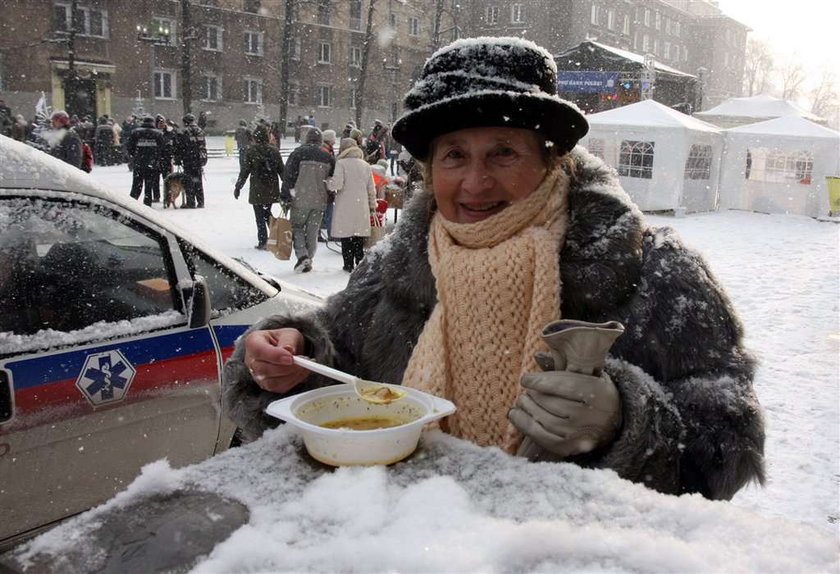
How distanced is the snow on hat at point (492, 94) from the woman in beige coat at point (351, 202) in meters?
7.67

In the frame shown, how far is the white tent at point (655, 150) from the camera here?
1731 centimetres

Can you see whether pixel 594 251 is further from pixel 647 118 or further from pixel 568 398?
pixel 647 118

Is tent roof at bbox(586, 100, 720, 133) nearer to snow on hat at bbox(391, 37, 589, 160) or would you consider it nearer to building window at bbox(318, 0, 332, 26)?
snow on hat at bbox(391, 37, 589, 160)

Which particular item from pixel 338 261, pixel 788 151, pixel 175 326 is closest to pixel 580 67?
pixel 788 151

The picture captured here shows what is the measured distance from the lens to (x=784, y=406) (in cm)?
532

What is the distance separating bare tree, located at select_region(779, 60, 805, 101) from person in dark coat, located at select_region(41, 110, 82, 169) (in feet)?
328

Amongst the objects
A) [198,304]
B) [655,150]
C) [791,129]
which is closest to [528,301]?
[198,304]

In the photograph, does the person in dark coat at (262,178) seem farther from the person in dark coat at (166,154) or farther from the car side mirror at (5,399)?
the car side mirror at (5,399)

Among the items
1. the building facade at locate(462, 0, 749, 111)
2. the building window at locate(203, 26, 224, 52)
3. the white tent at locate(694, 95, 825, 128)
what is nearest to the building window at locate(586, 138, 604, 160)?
the white tent at locate(694, 95, 825, 128)

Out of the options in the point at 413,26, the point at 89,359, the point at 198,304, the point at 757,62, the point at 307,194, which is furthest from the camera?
the point at 757,62

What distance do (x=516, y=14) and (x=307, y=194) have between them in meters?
53.6

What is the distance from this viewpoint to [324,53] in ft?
158

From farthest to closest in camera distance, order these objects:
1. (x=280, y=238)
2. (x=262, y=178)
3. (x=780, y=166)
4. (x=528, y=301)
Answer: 1. (x=780, y=166)
2. (x=262, y=178)
3. (x=280, y=238)
4. (x=528, y=301)

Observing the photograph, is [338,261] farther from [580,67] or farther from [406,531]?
[580,67]
